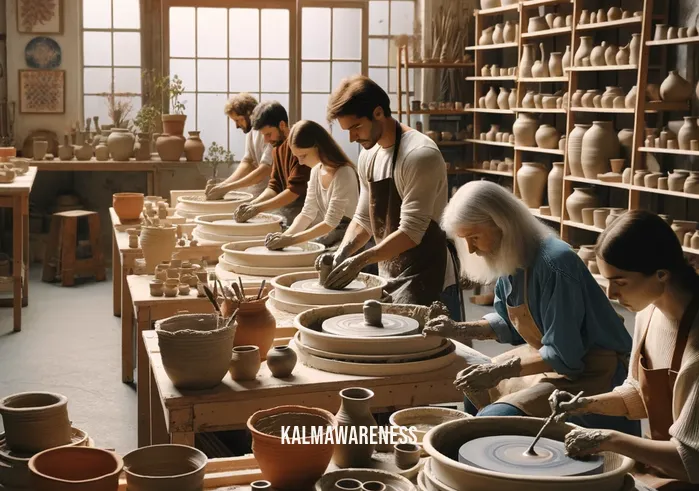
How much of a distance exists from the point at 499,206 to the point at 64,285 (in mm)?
6354

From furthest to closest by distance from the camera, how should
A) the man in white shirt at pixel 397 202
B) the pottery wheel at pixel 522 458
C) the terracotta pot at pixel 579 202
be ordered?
the terracotta pot at pixel 579 202 < the man in white shirt at pixel 397 202 < the pottery wheel at pixel 522 458

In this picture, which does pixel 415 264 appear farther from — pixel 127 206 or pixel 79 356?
pixel 79 356

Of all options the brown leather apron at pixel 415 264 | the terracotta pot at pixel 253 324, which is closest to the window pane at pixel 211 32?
the brown leather apron at pixel 415 264

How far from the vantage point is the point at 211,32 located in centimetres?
979

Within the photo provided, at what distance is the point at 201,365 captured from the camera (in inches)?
102

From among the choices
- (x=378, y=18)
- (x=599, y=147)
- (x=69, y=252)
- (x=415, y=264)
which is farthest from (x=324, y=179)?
(x=378, y=18)

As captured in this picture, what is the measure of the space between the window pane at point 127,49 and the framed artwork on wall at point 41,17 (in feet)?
1.98

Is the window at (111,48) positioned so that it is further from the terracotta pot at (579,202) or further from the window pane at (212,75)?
the terracotta pot at (579,202)

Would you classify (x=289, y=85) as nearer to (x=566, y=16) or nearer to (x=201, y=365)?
(x=566, y=16)

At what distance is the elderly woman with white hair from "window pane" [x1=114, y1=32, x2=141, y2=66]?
762 cm

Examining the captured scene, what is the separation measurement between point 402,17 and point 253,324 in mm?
7759

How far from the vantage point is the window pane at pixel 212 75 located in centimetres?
987

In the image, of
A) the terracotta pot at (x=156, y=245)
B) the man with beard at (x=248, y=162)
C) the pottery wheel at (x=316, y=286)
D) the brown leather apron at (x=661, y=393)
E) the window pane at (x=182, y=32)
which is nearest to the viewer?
the brown leather apron at (x=661, y=393)

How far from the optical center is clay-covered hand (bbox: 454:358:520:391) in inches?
103
